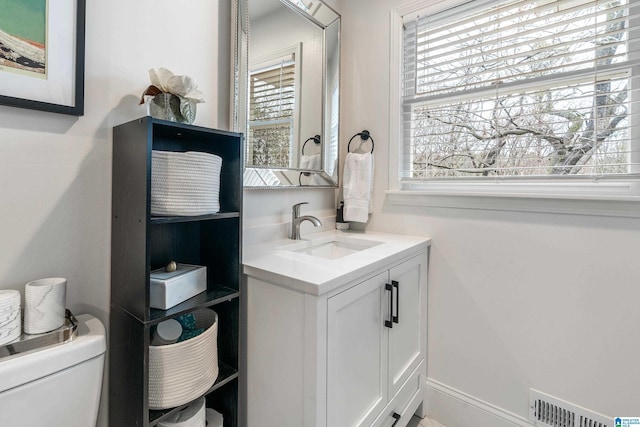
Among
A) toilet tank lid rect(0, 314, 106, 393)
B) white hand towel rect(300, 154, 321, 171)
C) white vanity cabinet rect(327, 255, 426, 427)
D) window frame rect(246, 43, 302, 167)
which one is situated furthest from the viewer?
white hand towel rect(300, 154, 321, 171)

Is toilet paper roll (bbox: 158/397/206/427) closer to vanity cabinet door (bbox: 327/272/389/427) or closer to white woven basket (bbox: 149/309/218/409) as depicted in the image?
white woven basket (bbox: 149/309/218/409)

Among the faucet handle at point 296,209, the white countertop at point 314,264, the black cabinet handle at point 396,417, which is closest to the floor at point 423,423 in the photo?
the black cabinet handle at point 396,417

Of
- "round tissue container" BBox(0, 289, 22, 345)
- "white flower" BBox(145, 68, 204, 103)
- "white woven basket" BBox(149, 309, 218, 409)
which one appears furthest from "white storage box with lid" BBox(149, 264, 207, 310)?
"white flower" BBox(145, 68, 204, 103)

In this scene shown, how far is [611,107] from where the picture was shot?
121 centimetres

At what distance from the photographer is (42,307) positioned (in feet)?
2.59

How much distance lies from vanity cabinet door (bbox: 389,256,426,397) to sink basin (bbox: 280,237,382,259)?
213mm

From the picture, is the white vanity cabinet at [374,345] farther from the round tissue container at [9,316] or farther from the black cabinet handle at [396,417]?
the round tissue container at [9,316]

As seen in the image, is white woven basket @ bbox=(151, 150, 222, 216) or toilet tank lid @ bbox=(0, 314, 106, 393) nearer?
toilet tank lid @ bbox=(0, 314, 106, 393)

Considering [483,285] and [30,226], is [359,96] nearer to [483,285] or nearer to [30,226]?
[483,285]

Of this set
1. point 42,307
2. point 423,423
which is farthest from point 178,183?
point 423,423

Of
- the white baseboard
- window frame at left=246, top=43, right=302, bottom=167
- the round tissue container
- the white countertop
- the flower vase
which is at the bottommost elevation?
the white baseboard

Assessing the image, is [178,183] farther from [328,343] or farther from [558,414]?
[558,414]

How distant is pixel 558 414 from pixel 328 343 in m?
1.12

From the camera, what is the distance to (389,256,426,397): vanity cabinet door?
131 cm
